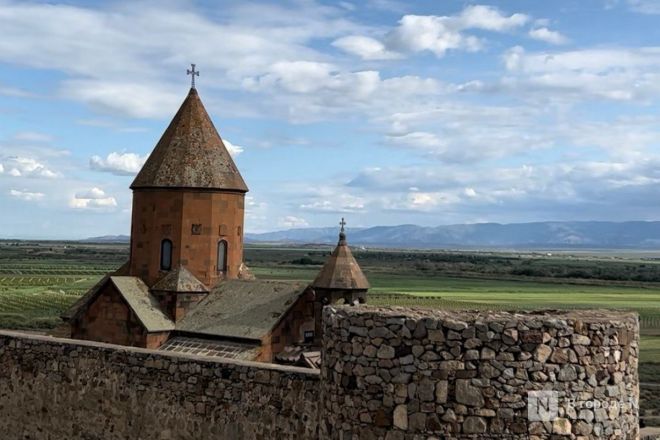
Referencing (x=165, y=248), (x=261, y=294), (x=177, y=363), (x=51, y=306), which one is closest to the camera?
(x=177, y=363)

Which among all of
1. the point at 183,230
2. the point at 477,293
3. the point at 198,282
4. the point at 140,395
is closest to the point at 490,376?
the point at 140,395

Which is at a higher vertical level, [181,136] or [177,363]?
[181,136]

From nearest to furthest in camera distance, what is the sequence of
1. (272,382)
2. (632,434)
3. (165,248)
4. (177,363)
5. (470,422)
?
(470,422), (632,434), (272,382), (177,363), (165,248)

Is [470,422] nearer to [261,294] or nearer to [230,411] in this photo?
[230,411]

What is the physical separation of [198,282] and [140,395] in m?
7.36

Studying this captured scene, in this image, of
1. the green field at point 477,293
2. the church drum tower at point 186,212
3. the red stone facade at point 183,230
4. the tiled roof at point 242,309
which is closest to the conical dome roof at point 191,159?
the church drum tower at point 186,212

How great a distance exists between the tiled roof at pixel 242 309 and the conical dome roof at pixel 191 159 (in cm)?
244

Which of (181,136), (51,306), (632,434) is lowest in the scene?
(51,306)

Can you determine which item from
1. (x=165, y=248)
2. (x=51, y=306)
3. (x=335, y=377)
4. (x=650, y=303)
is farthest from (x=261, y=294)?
(x=650, y=303)

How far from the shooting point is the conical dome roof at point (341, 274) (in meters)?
16.0

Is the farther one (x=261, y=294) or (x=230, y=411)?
(x=261, y=294)

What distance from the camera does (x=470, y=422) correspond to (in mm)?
4977

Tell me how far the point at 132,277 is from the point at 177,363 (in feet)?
27.7

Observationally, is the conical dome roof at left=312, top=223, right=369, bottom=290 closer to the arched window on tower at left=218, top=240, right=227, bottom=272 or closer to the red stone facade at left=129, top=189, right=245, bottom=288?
the arched window on tower at left=218, top=240, right=227, bottom=272
